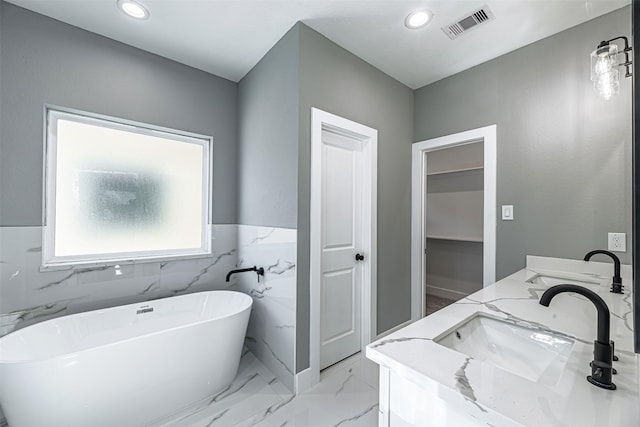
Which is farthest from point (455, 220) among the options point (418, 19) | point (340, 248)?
point (418, 19)

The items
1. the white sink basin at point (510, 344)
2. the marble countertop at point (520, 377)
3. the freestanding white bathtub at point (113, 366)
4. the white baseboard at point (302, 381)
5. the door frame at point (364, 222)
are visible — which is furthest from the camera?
the door frame at point (364, 222)

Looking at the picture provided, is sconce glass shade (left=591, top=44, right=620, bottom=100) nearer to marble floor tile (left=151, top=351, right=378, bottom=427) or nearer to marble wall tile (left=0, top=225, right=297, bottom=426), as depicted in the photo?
marble wall tile (left=0, top=225, right=297, bottom=426)

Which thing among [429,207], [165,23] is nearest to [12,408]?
[165,23]

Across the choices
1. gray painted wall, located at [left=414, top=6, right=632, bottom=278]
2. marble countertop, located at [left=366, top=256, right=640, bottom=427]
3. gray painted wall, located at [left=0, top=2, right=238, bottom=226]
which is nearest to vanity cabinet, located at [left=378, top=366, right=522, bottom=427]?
marble countertop, located at [left=366, top=256, right=640, bottom=427]

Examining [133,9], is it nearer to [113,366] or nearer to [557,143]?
[113,366]

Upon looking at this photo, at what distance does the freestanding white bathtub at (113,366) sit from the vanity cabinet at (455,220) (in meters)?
2.95

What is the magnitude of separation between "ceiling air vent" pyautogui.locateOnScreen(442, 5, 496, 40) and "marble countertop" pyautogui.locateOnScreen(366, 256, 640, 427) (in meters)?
1.93

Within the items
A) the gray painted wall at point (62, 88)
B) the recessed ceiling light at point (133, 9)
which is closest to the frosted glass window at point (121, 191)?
the gray painted wall at point (62, 88)

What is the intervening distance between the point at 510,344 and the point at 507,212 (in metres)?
1.58

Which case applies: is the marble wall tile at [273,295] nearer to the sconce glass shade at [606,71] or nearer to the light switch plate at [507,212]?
the light switch plate at [507,212]

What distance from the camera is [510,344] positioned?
990 mm

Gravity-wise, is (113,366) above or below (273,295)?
below

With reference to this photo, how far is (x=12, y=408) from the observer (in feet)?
4.25

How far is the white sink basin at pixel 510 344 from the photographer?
88cm
